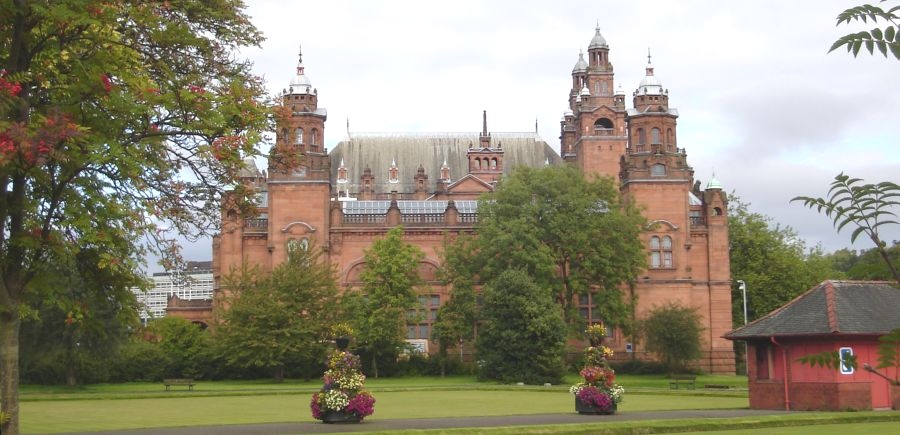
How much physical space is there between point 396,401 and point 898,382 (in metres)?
31.3

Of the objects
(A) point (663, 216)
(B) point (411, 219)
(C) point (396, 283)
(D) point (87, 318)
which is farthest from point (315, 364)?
(D) point (87, 318)

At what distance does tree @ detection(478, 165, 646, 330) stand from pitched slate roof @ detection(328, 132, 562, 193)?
77.2 feet

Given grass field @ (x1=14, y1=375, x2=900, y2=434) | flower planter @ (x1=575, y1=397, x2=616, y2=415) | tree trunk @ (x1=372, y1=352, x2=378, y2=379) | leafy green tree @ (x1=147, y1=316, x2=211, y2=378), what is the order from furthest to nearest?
1. leafy green tree @ (x1=147, y1=316, x2=211, y2=378)
2. tree trunk @ (x1=372, y1=352, x2=378, y2=379)
3. flower planter @ (x1=575, y1=397, x2=616, y2=415)
4. grass field @ (x1=14, y1=375, x2=900, y2=434)

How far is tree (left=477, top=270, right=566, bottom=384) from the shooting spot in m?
52.3

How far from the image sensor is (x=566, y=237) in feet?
194

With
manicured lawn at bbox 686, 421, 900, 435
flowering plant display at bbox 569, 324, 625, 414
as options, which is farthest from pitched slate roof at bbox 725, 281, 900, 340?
manicured lawn at bbox 686, 421, 900, 435

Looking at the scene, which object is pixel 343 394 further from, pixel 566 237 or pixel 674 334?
pixel 674 334

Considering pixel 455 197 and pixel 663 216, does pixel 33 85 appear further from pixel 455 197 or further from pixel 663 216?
pixel 455 197

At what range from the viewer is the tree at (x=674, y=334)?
5822cm

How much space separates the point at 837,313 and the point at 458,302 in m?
31.6

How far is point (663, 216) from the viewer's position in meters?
65.4

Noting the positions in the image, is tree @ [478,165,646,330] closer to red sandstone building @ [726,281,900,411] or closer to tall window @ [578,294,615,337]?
tall window @ [578,294,615,337]

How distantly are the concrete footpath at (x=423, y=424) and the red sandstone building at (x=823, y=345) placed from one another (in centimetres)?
263

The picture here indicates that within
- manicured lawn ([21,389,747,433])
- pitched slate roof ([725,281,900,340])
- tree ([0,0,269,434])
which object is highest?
tree ([0,0,269,434])
